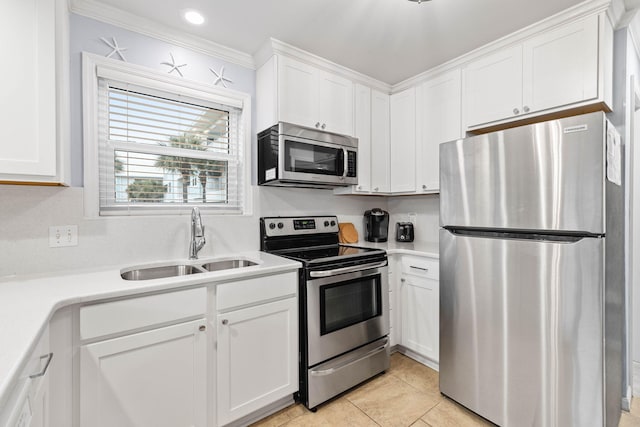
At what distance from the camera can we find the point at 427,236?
2926 millimetres

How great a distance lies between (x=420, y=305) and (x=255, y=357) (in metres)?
1.36

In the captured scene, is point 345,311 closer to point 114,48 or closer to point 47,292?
point 47,292

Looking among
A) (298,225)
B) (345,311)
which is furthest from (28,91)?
(345,311)

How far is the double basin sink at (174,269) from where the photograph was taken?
1.82m

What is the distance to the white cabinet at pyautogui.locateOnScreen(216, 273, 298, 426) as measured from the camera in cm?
162

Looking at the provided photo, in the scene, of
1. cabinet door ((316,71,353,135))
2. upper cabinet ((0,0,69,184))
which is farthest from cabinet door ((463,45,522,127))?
upper cabinet ((0,0,69,184))

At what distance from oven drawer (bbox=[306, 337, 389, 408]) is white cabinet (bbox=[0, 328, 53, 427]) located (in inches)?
49.8

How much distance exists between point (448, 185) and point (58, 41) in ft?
7.09

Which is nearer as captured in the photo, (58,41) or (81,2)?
(58,41)

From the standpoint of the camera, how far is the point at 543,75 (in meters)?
1.92

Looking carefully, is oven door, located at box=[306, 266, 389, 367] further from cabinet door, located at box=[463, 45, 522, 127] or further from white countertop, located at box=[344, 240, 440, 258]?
cabinet door, located at box=[463, 45, 522, 127]

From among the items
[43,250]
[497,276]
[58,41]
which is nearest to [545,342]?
[497,276]

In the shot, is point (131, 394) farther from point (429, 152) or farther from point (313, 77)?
point (429, 152)

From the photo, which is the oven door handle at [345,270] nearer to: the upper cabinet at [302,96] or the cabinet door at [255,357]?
the cabinet door at [255,357]
